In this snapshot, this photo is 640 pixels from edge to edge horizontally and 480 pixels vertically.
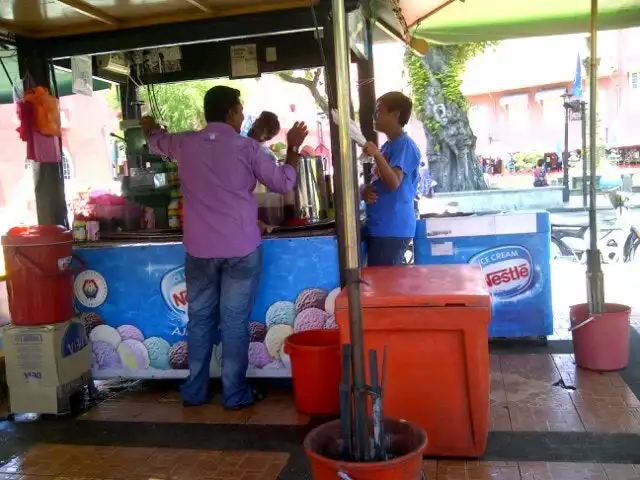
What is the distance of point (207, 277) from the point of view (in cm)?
378

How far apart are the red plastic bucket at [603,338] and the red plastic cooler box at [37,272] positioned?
3354 mm

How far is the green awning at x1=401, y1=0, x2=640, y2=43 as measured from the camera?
471 cm

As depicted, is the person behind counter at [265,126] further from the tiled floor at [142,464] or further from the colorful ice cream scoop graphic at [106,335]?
the tiled floor at [142,464]

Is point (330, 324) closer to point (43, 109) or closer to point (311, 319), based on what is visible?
point (311, 319)

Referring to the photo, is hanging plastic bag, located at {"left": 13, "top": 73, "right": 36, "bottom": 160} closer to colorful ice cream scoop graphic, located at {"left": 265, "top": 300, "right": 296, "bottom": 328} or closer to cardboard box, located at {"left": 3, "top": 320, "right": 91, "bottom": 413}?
cardboard box, located at {"left": 3, "top": 320, "right": 91, "bottom": 413}

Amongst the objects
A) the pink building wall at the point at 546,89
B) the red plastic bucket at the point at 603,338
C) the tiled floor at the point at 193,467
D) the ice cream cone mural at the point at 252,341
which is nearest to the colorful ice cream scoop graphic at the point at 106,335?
the ice cream cone mural at the point at 252,341

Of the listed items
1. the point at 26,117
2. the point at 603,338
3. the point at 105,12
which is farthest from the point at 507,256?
the point at 26,117

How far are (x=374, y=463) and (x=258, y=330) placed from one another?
2.30 metres

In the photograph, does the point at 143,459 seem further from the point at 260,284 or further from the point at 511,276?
the point at 511,276

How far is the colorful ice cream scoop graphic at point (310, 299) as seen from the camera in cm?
397

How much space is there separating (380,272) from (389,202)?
79 cm

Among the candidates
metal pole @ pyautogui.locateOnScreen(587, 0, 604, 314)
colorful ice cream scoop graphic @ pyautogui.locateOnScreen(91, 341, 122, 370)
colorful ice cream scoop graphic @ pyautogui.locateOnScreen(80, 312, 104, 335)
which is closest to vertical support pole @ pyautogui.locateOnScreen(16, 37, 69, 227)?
colorful ice cream scoop graphic @ pyautogui.locateOnScreen(80, 312, 104, 335)

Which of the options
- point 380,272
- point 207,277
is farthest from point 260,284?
point 380,272

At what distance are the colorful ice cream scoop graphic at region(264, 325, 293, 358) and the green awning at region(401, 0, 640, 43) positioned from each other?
8.18 feet
